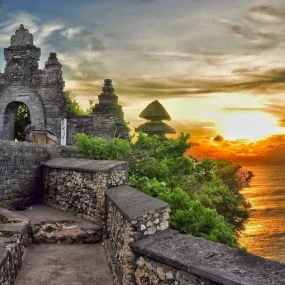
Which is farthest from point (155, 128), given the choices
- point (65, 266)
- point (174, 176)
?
point (65, 266)

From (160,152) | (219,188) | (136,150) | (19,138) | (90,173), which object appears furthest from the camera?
(19,138)

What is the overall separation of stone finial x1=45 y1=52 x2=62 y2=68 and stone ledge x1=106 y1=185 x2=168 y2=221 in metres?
13.7

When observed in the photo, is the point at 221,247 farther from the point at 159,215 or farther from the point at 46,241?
the point at 46,241

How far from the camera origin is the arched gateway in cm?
1942

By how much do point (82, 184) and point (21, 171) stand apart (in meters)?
2.73

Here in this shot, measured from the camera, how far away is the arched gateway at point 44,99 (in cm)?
1942

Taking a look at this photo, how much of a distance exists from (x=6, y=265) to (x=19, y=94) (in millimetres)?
16381

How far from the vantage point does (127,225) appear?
541 centimetres

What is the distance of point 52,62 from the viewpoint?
66.5 feet

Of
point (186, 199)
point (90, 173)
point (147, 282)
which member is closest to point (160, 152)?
point (186, 199)

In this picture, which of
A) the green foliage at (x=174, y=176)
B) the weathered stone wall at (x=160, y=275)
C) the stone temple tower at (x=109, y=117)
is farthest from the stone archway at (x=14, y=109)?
the weathered stone wall at (x=160, y=275)

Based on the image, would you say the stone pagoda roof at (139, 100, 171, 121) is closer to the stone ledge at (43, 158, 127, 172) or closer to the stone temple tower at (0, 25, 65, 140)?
the stone temple tower at (0, 25, 65, 140)

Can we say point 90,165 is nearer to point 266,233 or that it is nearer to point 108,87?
point 108,87

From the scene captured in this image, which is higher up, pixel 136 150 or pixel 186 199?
pixel 136 150
